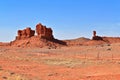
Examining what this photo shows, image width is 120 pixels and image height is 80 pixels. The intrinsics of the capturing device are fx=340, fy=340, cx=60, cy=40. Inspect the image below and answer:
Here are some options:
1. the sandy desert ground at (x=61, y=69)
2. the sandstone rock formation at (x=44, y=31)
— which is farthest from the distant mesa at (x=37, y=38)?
the sandy desert ground at (x=61, y=69)

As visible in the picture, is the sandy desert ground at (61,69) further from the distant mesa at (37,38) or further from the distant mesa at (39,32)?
the distant mesa at (39,32)

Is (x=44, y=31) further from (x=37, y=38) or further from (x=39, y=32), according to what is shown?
(x=37, y=38)

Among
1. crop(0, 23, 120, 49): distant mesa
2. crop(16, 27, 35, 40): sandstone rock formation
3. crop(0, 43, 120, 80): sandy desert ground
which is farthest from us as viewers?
crop(16, 27, 35, 40): sandstone rock formation

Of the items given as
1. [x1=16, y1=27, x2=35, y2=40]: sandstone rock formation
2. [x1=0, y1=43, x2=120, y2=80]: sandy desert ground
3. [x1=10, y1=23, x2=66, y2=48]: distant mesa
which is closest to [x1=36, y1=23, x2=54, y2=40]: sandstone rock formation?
[x1=10, y1=23, x2=66, y2=48]: distant mesa

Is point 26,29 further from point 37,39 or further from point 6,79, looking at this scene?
point 6,79

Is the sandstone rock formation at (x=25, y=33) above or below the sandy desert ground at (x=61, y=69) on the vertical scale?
above

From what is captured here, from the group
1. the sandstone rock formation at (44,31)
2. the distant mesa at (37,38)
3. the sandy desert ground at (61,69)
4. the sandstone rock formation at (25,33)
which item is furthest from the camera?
the sandstone rock formation at (25,33)

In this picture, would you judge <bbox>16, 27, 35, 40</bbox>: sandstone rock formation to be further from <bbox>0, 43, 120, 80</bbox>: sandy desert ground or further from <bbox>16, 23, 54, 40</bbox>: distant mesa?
<bbox>0, 43, 120, 80</bbox>: sandy desert ground

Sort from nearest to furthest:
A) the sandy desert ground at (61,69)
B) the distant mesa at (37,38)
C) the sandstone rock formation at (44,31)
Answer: the sandy desert ground at (61,69)
the distant mesa at (37,38)
the sandstone rock formation at (44,31)

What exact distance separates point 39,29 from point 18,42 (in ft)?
26.9

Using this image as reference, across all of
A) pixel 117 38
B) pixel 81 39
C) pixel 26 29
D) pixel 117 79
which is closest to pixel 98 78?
pixel 117 79

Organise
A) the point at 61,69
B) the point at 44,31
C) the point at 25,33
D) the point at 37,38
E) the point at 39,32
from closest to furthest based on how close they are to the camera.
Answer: the point at 61,69, the point at 37,38, the point at 44,31, the point at 39,32, the point at 25,33

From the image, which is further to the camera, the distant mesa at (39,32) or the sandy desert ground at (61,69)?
the distant mesa at (39,32)

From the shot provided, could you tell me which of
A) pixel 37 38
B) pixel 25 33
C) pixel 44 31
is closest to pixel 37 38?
pixel 37 38
